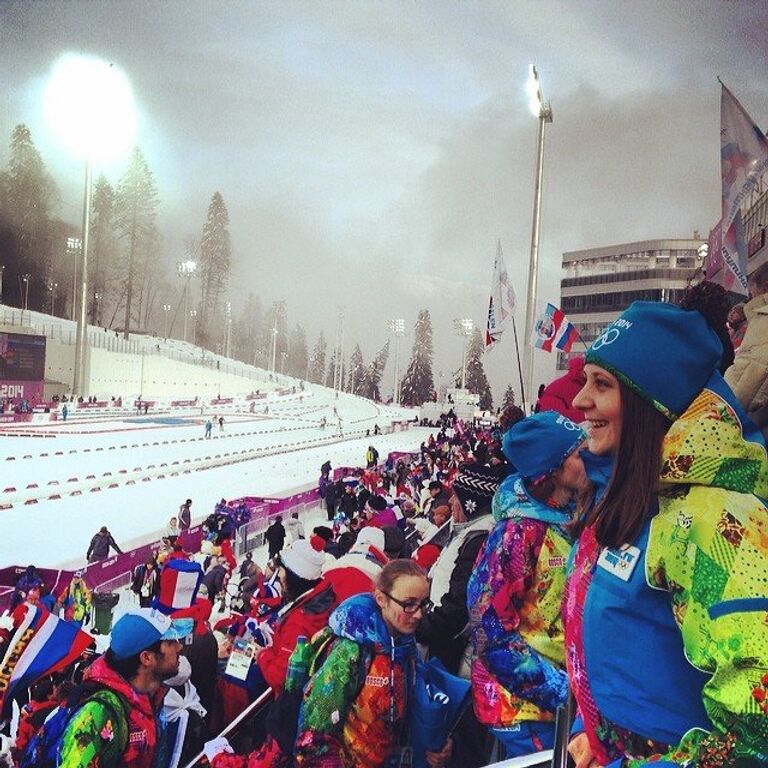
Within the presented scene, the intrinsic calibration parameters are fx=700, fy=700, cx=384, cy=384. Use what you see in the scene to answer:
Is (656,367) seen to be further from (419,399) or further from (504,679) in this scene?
(419,399)

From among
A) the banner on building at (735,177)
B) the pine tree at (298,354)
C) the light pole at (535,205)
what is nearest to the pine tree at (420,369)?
the pine tree at (298,354)

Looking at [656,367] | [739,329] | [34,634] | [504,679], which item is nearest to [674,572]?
[656,367]

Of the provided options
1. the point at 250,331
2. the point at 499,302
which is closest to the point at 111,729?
the point at 499,302

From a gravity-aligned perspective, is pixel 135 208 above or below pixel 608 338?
above

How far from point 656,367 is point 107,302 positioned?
329 ft

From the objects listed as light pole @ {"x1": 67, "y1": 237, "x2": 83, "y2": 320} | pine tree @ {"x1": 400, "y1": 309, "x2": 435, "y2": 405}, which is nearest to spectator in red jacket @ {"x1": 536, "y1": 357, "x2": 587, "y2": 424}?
light pole @ {"x1": 67, "y1": 237, "x2": 83, "y2": 320}

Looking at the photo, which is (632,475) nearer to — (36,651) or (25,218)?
(36,651)

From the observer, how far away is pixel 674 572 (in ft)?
4.12

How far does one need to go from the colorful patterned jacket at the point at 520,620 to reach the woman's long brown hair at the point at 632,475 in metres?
0.99

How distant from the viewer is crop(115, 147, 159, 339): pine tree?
86.9 m

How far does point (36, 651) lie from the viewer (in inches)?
143

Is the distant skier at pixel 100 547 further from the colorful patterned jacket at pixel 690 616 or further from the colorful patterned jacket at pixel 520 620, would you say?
the colorful patterned jacket at pixel 690 616

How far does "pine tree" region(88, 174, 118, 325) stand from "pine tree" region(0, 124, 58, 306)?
5196 mm

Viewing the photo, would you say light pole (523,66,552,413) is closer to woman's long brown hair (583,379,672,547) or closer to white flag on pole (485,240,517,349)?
white flag on pole (485,240,517,349)
